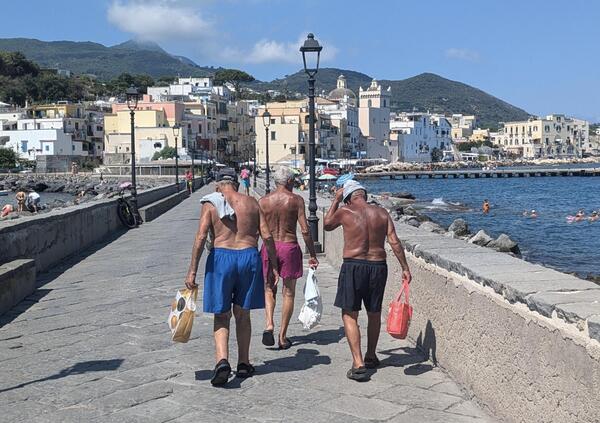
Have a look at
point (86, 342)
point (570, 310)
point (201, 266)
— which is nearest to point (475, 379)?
point (570, 310)

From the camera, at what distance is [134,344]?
23.0 ft

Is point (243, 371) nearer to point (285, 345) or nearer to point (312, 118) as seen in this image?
point (285, 345)

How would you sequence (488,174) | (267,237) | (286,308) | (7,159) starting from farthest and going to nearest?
(488,174) → (7,159) → (286,308) → (267,237)

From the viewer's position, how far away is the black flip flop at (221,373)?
565cm

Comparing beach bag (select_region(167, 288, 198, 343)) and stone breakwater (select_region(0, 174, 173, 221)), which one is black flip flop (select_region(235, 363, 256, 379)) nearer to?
beach bag (select_region(167, 288, 198, 343))

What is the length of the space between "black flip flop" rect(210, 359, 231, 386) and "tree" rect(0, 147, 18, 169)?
10157cm

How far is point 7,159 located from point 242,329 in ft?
335

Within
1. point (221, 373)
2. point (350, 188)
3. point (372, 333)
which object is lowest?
point (221, 373)

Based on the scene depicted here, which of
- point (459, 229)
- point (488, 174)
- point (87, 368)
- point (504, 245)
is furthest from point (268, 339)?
point (488, 174)

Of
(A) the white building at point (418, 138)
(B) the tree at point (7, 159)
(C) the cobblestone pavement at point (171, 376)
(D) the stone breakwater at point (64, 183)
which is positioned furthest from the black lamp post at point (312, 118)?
(A) the white building at point (418, 138)

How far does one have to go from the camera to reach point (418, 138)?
175750mm

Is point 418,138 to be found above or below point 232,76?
below

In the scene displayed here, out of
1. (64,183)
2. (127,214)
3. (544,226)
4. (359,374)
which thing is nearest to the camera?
(359,374)

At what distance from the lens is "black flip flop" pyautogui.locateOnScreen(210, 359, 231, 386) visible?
565 centimetres
